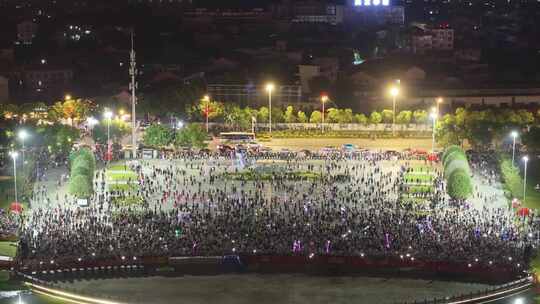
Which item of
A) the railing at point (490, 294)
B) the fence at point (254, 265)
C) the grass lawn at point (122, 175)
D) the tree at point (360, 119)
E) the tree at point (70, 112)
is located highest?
the tree at point (70, 112)

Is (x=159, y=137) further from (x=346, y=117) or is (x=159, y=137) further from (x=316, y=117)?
(x=346, y=117)

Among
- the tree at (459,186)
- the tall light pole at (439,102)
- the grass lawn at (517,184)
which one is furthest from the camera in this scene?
the tall light pole at (439,102)

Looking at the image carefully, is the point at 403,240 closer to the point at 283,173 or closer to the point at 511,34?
the point at 283,173

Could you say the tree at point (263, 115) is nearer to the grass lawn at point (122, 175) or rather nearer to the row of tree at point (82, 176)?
the grass lawn at point (122, 175)

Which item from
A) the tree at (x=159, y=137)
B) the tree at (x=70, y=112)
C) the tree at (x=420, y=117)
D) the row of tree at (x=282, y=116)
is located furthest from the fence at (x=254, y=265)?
the tree at (x=70, y=112)

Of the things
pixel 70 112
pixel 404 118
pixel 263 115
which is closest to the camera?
pixel 404 118

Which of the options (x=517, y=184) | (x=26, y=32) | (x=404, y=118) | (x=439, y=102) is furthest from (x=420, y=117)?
(x=26, y=32)

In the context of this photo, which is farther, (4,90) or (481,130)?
(4,90)
